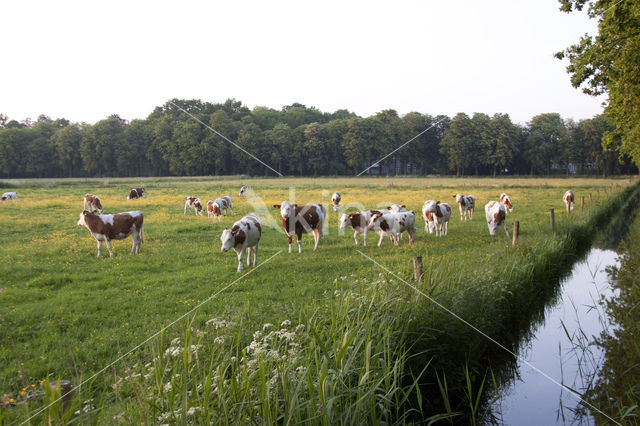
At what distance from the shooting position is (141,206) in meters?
25.9

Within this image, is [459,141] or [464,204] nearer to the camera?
[464,204]

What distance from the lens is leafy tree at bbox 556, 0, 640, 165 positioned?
39.7 feet

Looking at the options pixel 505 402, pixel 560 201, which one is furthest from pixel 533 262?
pixel 560 201

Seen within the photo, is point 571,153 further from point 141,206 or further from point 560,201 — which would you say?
point 141,206

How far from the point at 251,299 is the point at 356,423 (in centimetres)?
466

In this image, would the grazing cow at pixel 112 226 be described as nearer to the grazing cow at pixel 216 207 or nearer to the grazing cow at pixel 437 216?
the grazing cow at pixel 216 207

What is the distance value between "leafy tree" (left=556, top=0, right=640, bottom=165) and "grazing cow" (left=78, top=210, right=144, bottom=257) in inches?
583

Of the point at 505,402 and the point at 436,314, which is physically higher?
the point at 436,314

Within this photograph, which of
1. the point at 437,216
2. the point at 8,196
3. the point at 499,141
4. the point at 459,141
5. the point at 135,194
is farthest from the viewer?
the point at 135,194

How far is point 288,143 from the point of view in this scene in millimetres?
18000

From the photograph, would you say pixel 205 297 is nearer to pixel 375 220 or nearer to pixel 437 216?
pixel 375 220

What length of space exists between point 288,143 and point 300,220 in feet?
19.8

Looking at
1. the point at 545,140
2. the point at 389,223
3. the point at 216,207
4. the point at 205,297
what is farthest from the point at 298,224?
the point at 545,140

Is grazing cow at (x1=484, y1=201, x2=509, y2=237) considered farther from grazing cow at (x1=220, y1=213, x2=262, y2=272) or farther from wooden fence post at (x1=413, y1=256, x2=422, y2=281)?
wooden fence post at (x1=413, y1=256, x2=422, y2=281)
